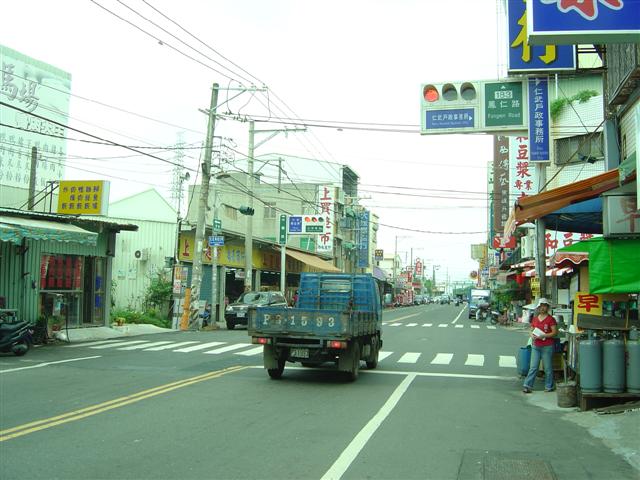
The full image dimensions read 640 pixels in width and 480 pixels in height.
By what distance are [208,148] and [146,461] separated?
2241cm

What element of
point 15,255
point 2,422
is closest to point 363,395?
point 2,422

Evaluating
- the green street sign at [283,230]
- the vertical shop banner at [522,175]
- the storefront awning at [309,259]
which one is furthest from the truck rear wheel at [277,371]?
the storefront awning at [309,259]

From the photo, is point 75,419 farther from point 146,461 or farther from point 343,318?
→ point 343,318

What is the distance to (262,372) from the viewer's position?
1372 centimetres

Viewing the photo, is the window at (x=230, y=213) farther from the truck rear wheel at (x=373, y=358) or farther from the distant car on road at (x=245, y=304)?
the truck rear wheel at (x=373, y=358)

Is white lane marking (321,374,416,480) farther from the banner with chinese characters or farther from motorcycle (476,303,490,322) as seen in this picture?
motorcycle (476,303,490,322)

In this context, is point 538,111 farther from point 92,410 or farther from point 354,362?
point 92,410

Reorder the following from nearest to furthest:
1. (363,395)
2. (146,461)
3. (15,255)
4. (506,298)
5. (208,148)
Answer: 1. (146,461)
2. (363,395)
3. (15,255)
4. (208,148)
5. (506,298)

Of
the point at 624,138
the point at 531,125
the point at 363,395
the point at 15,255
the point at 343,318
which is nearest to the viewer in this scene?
the point at 363,395

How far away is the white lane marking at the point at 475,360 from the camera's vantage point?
664 inches

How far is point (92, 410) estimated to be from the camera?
29.2ft

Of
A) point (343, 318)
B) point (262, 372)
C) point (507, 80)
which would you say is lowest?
point (262, 372)

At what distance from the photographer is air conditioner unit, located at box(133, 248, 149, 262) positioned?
3450 centimetres

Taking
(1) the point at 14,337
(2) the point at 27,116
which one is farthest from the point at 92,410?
(2) the point at 27,116
